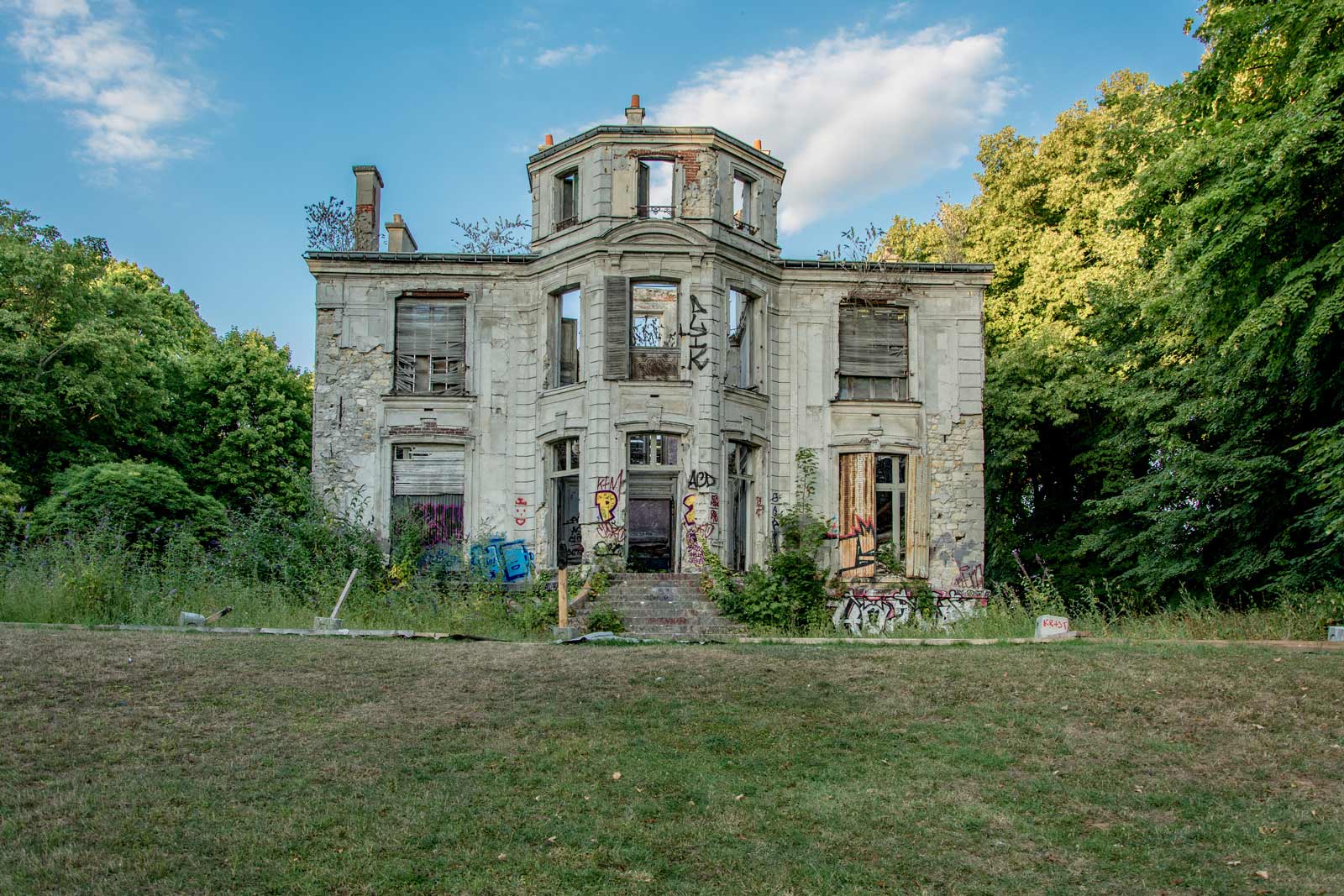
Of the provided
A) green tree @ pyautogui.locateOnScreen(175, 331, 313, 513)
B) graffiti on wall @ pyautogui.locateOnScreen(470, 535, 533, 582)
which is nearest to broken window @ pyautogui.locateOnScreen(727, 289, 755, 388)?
graffiti on wall @ pyautogui.locateOnScreen(470, 535, 533, 582)

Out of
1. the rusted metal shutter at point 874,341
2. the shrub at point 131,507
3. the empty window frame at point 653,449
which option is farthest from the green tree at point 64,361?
the rusted metal shutter at point 874,341

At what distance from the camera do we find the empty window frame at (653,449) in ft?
64.3

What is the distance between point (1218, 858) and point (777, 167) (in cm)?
1742

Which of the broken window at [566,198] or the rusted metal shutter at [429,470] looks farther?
the broken window at [566,198]

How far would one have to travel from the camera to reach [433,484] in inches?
811

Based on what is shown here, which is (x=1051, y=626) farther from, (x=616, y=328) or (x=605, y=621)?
(x=616, y=328)

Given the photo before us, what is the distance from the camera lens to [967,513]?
20.6 meters

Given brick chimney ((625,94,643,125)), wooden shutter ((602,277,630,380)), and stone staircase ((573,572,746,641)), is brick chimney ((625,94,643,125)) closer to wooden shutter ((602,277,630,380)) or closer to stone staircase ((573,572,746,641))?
wooden shutter ((602,277,630,380))

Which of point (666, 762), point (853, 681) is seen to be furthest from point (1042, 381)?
point (666, 762)

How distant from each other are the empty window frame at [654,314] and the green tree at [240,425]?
14.4 metres

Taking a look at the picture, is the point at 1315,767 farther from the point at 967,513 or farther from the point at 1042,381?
the point at 1042,381

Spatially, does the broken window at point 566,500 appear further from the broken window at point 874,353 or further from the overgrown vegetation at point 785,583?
the broken window at point 874,353

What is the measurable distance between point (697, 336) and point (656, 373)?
108 cm

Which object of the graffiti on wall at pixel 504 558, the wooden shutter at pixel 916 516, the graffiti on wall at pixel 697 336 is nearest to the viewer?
the graffiti on wall at pixel 697 336
